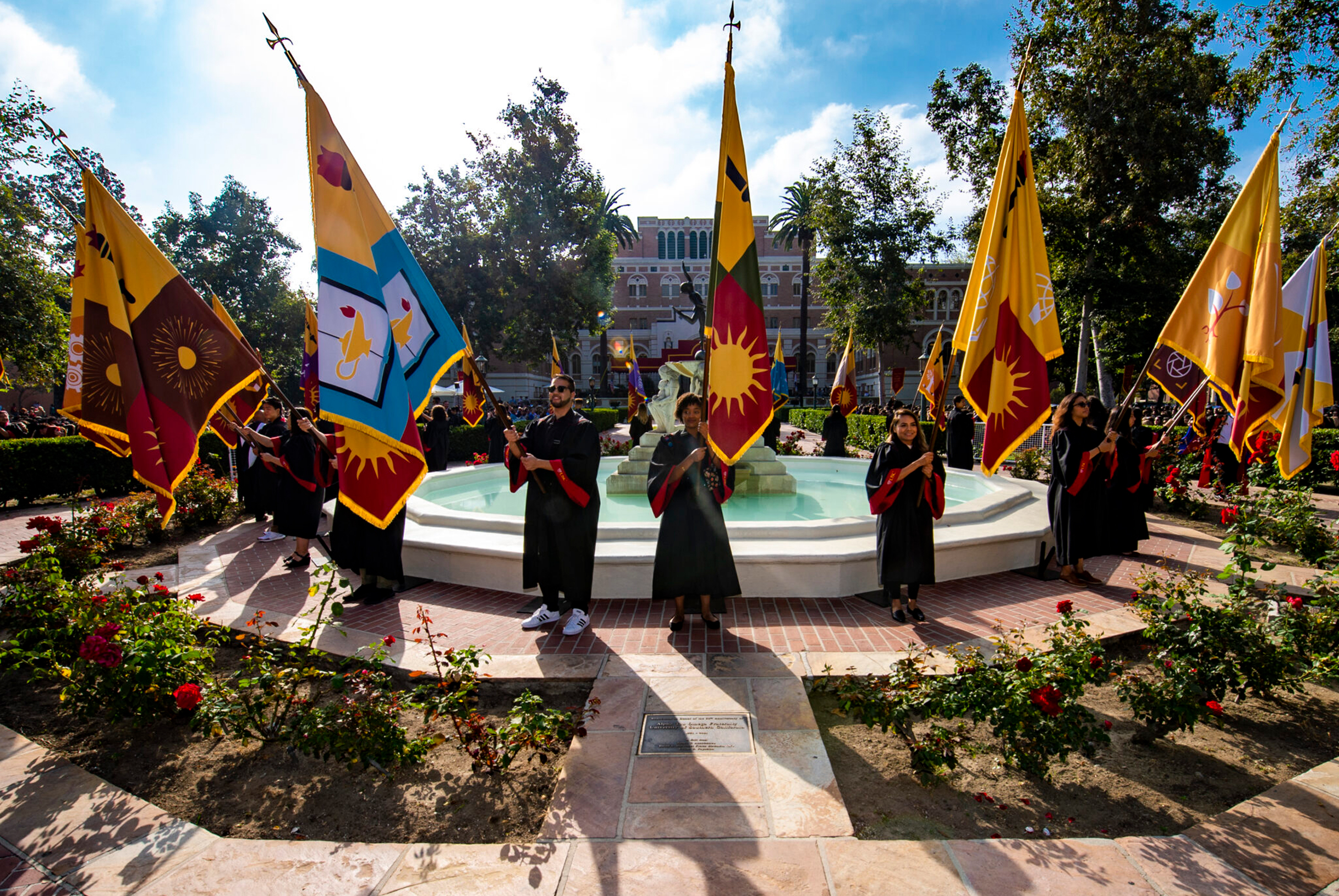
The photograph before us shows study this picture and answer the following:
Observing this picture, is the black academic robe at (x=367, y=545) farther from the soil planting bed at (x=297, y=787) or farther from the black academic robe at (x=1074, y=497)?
the black academic robe at (x=1074, y=497)

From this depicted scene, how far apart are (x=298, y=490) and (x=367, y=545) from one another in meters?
1.91

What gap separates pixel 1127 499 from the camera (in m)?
7.15

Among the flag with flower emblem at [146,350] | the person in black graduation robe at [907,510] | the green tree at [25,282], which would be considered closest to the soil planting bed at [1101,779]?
the person in black graduation robe at [907,510]

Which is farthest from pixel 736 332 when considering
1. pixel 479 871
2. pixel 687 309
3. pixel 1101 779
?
pixel 687 309

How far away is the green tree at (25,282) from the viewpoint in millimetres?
16094

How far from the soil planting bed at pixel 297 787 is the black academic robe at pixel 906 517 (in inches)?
129

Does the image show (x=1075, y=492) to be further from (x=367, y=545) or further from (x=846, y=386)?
(x=846, y=386)

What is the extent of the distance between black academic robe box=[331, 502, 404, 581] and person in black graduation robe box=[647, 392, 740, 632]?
2713 millimetres

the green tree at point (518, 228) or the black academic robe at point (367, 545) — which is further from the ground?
the green tree at point (518, 228)

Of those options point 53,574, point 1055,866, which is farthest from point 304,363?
point 1055,866

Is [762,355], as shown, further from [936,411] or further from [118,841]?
[118,841]

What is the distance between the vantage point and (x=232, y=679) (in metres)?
4.45

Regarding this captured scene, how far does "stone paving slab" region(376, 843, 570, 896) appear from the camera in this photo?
233 cm

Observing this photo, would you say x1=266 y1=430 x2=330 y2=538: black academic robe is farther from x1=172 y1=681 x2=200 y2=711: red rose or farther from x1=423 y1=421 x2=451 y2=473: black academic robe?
x1=423 y1=421 x2=451 y2=473: black academic robe
